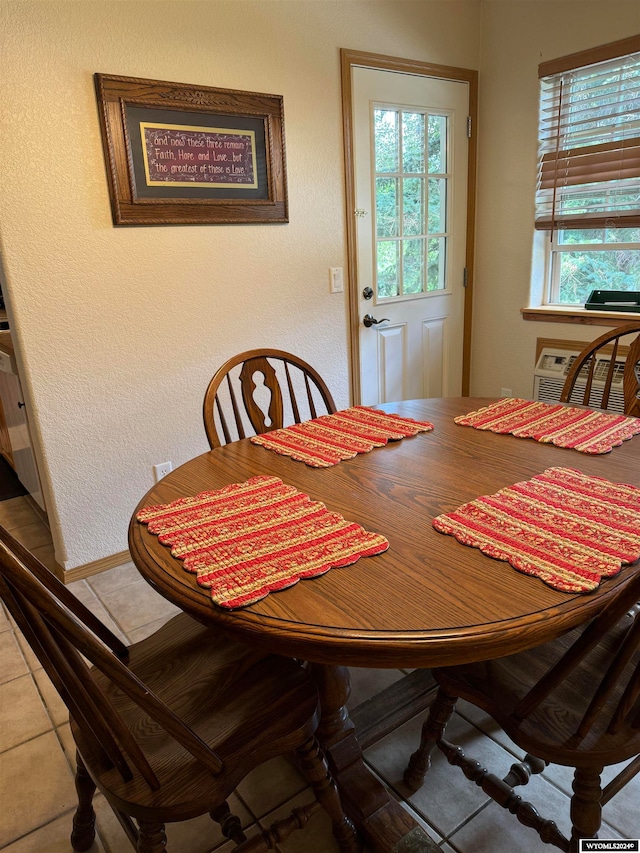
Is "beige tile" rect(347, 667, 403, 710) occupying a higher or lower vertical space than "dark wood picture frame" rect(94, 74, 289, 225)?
lower

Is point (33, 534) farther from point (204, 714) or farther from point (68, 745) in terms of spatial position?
point (204, 714)

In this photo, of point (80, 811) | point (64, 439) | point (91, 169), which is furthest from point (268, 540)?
Result: point (91, 169)

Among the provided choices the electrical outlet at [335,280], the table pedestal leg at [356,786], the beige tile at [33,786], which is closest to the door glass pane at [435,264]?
the electrical outlet at [335,280]

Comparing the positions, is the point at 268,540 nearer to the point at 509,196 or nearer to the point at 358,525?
the point at 358,525

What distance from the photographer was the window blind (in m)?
2.73

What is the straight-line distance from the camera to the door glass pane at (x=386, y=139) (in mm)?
2939

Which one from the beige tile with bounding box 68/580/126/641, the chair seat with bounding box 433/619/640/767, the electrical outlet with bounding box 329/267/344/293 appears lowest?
the beige tile with bounding box 68/580/126/641

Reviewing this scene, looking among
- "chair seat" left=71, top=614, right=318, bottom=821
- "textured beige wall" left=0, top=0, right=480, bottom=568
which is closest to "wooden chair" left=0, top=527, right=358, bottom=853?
"chair seat" left=71, top=614, right=318, bottom=821

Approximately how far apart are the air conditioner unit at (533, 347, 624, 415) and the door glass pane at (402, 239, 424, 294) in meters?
0.79

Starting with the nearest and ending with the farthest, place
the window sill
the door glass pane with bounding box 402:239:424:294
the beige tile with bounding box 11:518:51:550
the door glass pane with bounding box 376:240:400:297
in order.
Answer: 1. the beige tile with bounding box 11:518:51:550
2. the window sill
3. the door glass pane with bounding box 376:240:400:297
4. the door glass pane with bounding box 402:239:424:294

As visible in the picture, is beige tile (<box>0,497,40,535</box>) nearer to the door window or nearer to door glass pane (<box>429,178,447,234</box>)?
the door window

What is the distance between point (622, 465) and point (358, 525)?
683mm

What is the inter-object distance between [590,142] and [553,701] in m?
2.76

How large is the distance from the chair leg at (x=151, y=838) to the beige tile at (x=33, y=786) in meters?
0.63
